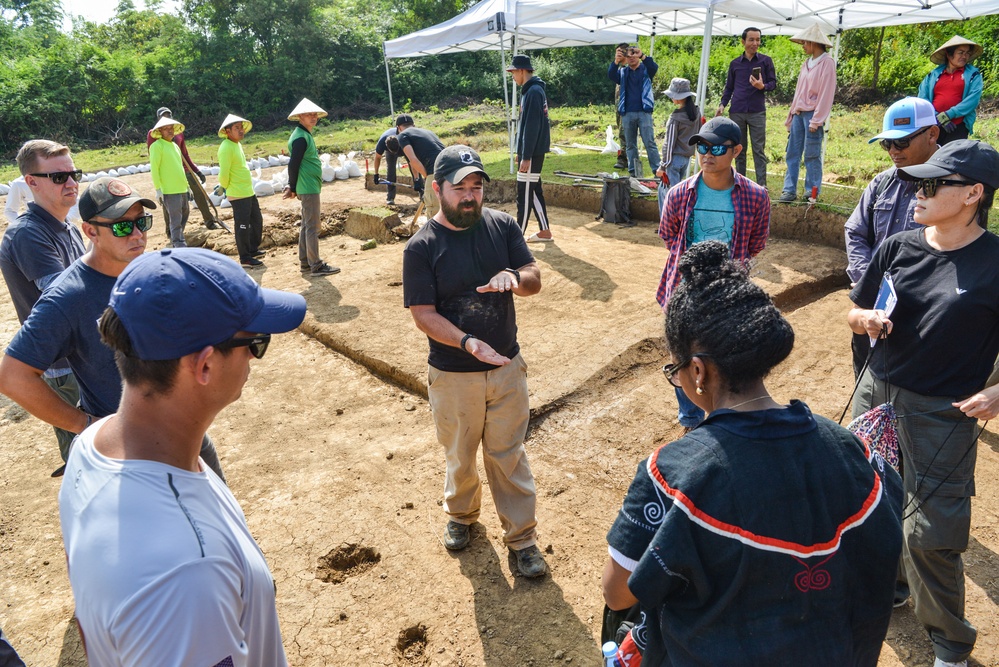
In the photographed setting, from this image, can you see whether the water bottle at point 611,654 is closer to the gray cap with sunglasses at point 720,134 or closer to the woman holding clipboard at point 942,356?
the woman holding clipboard at point 942,356

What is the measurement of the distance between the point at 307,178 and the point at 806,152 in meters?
6.11

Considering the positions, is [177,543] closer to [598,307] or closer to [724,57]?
[598,307]

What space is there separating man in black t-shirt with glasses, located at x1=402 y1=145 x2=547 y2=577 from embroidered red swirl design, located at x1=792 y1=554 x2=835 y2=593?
69.5 inches

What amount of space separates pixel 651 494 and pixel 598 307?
5.10 meters

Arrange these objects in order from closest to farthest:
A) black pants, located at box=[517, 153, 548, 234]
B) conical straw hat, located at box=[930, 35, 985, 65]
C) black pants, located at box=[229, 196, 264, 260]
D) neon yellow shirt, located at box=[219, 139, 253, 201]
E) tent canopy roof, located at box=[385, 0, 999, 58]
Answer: conical straw hat, located at box=[930, 35, 985, 65], neon yellow shirt, located at box=[219, 139, 253, 201], black pants, located at box=[517, 153, 548, 234], tent canopy roof, located at box=[385, 0, 999, 58], black pants, located at box=[229, 196, 264, 260]

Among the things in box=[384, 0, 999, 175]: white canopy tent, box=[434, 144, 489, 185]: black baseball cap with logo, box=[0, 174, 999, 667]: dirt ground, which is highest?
box=[384, 0, 999, 175]: white canopy tent

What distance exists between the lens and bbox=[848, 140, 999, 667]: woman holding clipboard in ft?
8.20

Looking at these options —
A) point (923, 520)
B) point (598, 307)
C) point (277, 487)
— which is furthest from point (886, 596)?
point (598, 307)

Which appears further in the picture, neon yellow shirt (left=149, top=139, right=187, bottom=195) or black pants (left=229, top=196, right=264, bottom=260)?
neon yellow shirt (left=149, top=139, right=187, bottom=195)

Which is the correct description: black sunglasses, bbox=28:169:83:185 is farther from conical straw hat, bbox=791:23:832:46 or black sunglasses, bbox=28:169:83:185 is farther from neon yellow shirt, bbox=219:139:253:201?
conical straw hat, bbox=791:23:832:46

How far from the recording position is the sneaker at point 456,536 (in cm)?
357

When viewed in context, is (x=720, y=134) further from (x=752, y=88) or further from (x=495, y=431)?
(x=752, y=88)

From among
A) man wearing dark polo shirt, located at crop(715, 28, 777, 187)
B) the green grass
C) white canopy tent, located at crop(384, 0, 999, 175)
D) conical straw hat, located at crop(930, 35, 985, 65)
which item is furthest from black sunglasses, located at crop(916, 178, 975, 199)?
man wearing dark polo shirt, located at crop(715, 28, 777, 187)

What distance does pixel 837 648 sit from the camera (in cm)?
145
